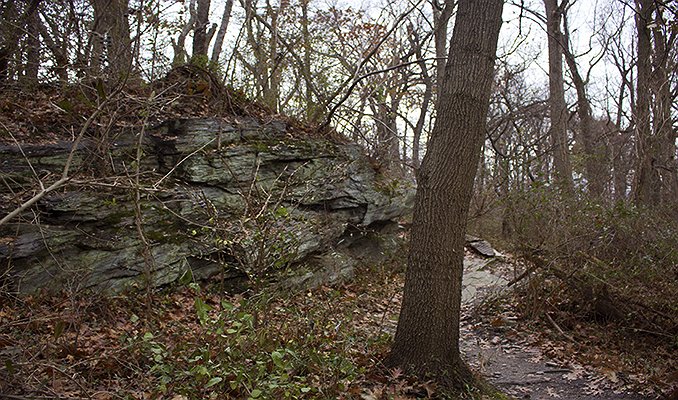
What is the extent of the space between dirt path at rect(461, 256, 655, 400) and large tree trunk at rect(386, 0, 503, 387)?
1.15m

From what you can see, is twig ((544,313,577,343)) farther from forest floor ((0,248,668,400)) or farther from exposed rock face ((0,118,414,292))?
exposed rock face ((0,118,414,292))

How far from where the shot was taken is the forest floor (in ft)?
12.5

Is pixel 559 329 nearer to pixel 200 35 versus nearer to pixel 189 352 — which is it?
pixel 189 352

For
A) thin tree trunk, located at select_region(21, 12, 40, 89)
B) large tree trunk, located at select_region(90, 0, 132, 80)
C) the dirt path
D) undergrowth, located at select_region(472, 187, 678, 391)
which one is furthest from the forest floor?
thin tree trunk, located at select_region(21, 12, 40, 89)

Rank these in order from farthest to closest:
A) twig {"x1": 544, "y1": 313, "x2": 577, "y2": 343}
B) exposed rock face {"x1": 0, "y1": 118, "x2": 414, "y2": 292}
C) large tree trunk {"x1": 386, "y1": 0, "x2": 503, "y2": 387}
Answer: twig {"x1": 544, "y1": 313, "x2": 577, "y2": 343}, exposed rock face {"x1": 0, "y1": 118, "x2": 414, "y2": 292}, large tree trunk {"x1": 386, "y1": 0, "x2": 503, "y2": 387}

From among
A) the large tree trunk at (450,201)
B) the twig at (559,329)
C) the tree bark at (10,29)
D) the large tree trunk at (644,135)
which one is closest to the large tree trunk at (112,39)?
the tree bark at (10,29)

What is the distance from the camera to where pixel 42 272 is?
597 centimetres

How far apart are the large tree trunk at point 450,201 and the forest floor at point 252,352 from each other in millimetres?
373

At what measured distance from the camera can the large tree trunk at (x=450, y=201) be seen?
15.7 ft

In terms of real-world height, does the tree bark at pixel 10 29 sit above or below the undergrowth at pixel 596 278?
above

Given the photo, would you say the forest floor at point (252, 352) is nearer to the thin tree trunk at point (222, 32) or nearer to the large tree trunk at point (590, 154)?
the large tree trunk at point (590, 154)

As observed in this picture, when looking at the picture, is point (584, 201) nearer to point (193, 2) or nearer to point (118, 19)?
point (118, 19)

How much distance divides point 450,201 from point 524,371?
8.60 ft

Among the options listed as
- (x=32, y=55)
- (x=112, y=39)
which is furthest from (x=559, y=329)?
(x=32, y=55)
